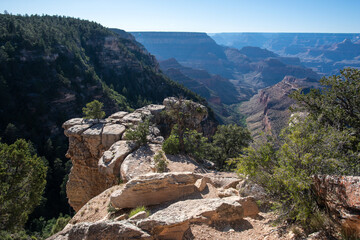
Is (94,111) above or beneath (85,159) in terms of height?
above

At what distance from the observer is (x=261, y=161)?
9141 millimetres

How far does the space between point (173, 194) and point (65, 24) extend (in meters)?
114

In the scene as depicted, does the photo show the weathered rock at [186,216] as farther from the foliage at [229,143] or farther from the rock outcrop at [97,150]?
the foliage at [229,143]

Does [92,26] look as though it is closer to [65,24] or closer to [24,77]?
[65,24]

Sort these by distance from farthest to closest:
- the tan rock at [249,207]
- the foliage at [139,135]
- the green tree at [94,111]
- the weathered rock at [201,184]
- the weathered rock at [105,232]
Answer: the green tree at [94,111]
the foliage at [139,135]
the weathered rock at [201,184]
the tan rock at [249,207]
the weathered rock at [105,232]

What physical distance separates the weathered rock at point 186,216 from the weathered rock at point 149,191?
3.72ft

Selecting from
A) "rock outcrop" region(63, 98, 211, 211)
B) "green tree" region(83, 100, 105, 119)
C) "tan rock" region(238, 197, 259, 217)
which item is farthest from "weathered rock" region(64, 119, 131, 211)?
"tan rock" region(238, 197, 259, 217)

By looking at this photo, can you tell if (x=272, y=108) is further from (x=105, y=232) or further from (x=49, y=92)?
(x=105, y=232)

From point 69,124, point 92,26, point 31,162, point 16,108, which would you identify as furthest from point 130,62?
point 31,162

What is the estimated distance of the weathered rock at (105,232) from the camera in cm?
650

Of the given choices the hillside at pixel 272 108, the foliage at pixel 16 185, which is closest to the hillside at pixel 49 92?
the foliage at pixel 16 185

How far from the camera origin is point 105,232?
6.57m

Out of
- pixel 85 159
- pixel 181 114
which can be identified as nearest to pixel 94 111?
pixel 85 159

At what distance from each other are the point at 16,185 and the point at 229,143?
20.4 metres
